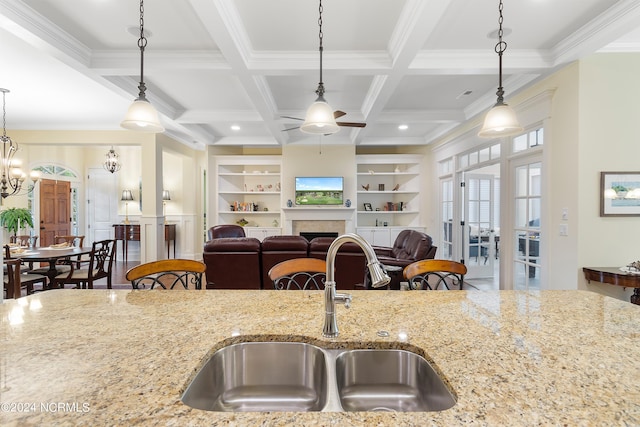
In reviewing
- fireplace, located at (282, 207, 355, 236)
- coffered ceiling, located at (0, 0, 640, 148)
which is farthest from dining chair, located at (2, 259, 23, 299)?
fireplace, located at (282, 207, 355, 236)

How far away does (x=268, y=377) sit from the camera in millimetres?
1045

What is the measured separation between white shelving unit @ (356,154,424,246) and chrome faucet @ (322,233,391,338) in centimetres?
595

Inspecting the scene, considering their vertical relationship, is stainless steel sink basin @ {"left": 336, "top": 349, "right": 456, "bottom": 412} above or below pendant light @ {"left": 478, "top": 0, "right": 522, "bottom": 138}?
below

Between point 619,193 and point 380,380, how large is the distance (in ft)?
10.5

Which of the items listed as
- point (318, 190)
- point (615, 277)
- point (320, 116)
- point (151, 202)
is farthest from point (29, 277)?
point (615, 277)

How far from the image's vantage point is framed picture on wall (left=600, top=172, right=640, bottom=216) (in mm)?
2822

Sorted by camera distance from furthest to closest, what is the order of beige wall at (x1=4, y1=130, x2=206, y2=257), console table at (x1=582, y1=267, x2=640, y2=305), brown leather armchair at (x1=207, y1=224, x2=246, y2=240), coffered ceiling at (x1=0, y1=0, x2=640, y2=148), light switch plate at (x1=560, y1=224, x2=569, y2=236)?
1. beige wall at (x1=4, y1=130, x2=206, y2=257)
2. brown leather armchair at (x1=207, y1=224, x2=246, y2=240)
3. light switch plate at (x1=560, y1=224, x2=569, y2=236)
4. console table at (x1=582, y1=267, x2=640, y2=305)
5. coffered ceiling at (x1=0, y1=0, x2=640, y2=148)

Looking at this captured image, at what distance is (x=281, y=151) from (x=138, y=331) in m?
6.66

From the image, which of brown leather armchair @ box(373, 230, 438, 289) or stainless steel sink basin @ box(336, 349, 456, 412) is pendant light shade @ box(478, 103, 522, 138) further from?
brown leather armchair @ box(373, 230, 438, 289)

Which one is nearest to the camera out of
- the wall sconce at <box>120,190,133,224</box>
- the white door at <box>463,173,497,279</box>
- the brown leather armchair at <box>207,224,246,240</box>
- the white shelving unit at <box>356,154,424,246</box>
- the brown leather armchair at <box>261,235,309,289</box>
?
the brown leather armchair at <box>261,235,309,289</box>

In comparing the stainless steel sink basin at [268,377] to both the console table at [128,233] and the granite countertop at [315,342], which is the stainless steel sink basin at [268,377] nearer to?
the granite countertop at [315,342]

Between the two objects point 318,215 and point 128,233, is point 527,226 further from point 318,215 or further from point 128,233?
point 128,233

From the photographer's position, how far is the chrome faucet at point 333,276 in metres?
0.92

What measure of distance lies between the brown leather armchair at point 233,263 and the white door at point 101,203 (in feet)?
18.6
